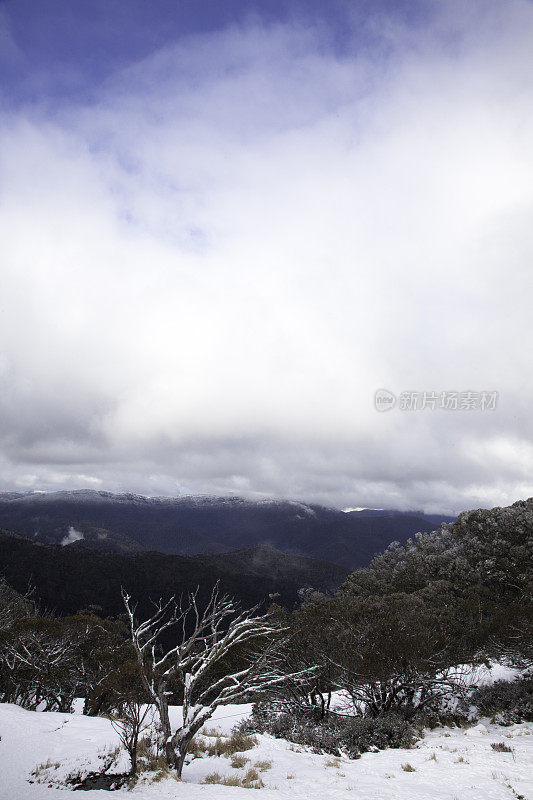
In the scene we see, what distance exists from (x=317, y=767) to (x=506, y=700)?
42.0 ft

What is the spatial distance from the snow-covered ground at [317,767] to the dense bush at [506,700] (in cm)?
144

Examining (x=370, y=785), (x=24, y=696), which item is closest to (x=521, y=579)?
(x=370, y=785)

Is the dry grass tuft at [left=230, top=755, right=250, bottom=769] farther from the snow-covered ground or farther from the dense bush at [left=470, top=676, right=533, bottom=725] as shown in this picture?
the dense bush at [left=470, top=676, right=533, bottom=725]

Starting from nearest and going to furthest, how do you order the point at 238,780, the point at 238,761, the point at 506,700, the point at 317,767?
the point at 238,780 → the point at 317,767 → the point at 238,761 → the point at 506,700

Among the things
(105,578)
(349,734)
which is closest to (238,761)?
(349,734)

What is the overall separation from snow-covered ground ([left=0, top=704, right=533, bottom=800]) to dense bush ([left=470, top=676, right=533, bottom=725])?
1.44 m

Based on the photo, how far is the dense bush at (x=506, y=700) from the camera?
673 inches

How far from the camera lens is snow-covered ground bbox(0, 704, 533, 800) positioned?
31.6ft


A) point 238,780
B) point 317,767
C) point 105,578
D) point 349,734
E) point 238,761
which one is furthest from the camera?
point 105,578

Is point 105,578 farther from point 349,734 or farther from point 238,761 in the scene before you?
point 238,761

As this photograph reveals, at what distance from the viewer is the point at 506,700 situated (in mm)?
19109

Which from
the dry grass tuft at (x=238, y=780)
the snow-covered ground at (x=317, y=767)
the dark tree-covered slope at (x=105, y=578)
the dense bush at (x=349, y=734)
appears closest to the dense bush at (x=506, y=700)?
the snow-covered ground at (x=317, y=767)

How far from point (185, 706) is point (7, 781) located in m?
4.75

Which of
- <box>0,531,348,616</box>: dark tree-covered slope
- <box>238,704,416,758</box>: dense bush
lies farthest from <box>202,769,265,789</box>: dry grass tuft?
<box>0,531,348,616</box>: dark tree-covered slope
